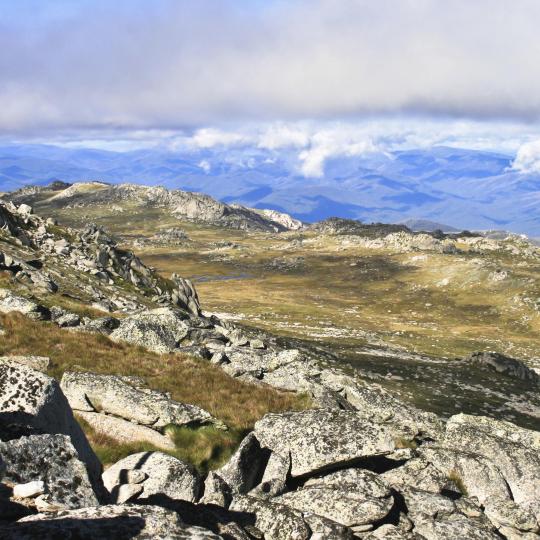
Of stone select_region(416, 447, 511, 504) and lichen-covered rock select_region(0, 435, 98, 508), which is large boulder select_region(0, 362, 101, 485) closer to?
lichen-covered rock select_region(0, 435, 98, 508)

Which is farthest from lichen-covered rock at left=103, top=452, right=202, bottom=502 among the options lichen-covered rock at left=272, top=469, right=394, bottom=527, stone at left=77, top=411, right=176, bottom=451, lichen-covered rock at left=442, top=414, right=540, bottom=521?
lichen-covered rock at left=442, top=414, right=540, bottom=521

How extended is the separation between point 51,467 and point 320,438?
35.1ft

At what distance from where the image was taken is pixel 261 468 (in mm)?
19203

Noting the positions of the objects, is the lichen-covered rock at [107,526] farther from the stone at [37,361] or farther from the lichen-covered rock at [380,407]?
the lichen-covered rock at [380,407]

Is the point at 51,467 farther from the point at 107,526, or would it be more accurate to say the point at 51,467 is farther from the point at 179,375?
the point at 179,375

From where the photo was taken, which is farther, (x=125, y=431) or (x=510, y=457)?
(x=510, y=457)

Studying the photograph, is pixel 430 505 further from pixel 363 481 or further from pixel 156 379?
pixel 156 379

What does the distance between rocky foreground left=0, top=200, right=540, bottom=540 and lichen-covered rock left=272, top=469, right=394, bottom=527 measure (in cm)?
5

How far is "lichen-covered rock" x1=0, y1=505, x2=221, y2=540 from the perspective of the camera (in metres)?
9.58

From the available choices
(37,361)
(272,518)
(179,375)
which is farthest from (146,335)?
(272,518)

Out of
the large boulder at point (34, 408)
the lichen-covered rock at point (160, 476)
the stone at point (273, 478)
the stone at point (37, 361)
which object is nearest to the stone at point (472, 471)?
the stone at point (273, 478)

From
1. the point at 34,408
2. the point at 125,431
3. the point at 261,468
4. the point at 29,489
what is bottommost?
the point at 261,468

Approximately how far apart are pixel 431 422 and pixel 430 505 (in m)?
11.5

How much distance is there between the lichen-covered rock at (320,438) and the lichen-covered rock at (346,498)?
785mm
